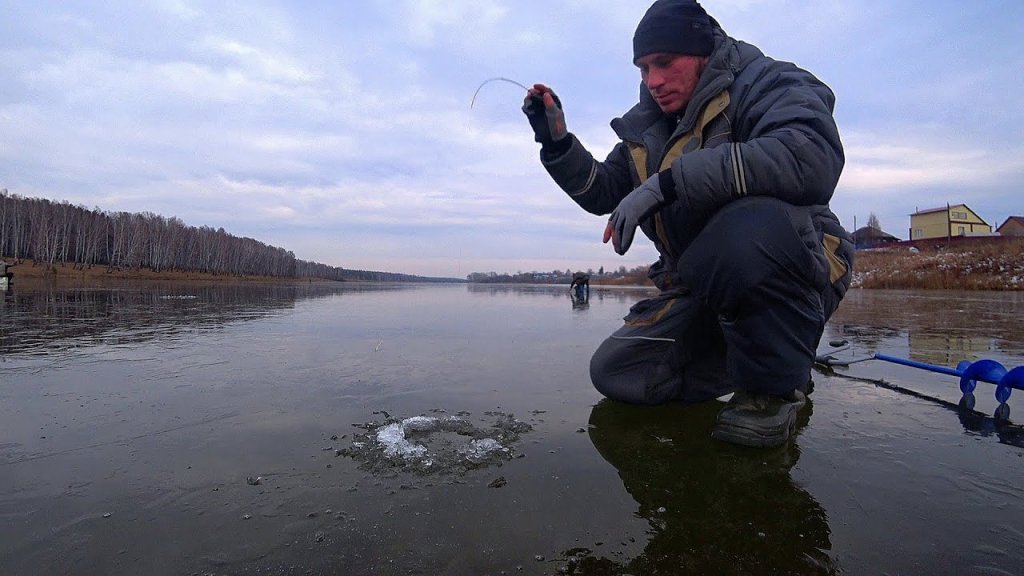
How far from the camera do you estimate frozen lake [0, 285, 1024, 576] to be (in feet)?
3.58

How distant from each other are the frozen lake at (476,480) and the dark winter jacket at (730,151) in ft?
2.64

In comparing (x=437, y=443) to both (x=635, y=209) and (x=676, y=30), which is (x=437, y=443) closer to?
(x=635, y=209)

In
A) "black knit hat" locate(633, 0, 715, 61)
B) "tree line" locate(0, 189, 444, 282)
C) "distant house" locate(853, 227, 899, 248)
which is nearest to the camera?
"black knit hat" locate(633, 0, 715, 61)

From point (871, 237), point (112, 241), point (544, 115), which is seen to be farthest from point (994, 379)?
point (112, 241)

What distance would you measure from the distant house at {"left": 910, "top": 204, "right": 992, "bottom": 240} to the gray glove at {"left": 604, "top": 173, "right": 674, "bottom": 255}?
5919cm

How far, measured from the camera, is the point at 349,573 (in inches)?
40.3

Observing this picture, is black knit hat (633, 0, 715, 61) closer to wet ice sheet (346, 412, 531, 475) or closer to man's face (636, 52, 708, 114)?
man's face (636, 52, 708, 114)

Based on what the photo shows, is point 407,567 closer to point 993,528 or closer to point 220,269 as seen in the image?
point 993,528

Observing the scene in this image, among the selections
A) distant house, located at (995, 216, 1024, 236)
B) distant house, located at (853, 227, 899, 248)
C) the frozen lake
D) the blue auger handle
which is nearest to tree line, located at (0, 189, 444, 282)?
the frozen lake

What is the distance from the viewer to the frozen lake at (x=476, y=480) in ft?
3.58

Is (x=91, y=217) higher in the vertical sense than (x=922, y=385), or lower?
higher

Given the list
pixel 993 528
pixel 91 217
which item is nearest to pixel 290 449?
pixel 993 528

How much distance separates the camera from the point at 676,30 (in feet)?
6.77

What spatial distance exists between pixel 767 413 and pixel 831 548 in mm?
714
